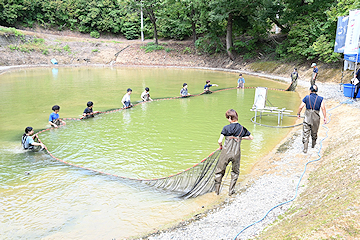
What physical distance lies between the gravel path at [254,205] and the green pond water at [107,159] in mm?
582

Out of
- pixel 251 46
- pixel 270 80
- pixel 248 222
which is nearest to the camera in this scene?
pixel 248 222

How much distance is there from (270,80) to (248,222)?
22307 millimetres

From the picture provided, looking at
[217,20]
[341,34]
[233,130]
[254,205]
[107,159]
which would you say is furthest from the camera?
[217,20]

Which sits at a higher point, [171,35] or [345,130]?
[171,35]

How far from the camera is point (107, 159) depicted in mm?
8641

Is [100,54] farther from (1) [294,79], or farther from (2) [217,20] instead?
(1) [294,79]

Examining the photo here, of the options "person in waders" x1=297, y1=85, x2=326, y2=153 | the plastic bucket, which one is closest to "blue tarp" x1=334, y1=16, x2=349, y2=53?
the plastic bucket

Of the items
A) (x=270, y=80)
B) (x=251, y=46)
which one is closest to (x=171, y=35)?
(x=251, y=46)

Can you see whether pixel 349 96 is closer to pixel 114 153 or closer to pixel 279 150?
pixel 279 150

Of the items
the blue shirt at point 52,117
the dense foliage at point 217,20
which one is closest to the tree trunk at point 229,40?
the dense foliage at point 217,20

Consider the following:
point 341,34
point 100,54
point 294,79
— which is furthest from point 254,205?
point 100,54

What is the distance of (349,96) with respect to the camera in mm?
13422

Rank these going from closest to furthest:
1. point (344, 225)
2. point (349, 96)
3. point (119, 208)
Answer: point (344, 225), point (119, 208), point (349, 96)

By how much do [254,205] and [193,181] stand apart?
1.70m
